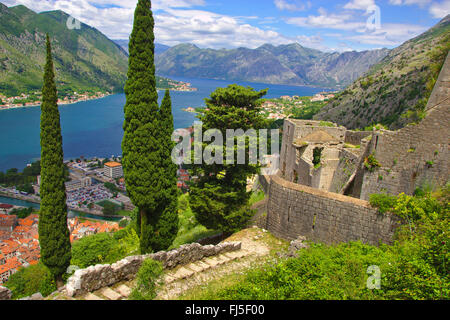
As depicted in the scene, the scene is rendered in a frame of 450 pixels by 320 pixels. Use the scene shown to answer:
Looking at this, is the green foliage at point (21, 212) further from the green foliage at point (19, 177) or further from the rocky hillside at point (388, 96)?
the rocky hillside at point (388, 96)

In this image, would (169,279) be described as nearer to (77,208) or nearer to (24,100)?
(77,208)

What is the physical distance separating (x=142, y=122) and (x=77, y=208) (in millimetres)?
74013

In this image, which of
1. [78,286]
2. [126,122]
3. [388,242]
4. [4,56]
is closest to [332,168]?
[388,242]

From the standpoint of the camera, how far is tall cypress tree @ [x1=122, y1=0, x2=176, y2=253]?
36.0 feet

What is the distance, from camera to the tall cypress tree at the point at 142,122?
11.0 m

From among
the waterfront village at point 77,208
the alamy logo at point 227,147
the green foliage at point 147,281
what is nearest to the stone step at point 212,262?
the green foliage at point 147,281

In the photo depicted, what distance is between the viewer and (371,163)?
412 inches

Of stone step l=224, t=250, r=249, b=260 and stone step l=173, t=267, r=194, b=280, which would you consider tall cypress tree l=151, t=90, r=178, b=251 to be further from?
stone step l=173, t=267, r=194, b=280

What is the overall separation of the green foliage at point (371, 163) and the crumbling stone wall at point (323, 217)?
1.80 metres

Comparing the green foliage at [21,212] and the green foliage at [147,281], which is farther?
the green foliage at [21,212]

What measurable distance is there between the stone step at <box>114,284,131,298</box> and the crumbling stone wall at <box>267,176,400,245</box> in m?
6.05

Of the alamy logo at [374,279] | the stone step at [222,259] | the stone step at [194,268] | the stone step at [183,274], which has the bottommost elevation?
the stone step at [222,259]
